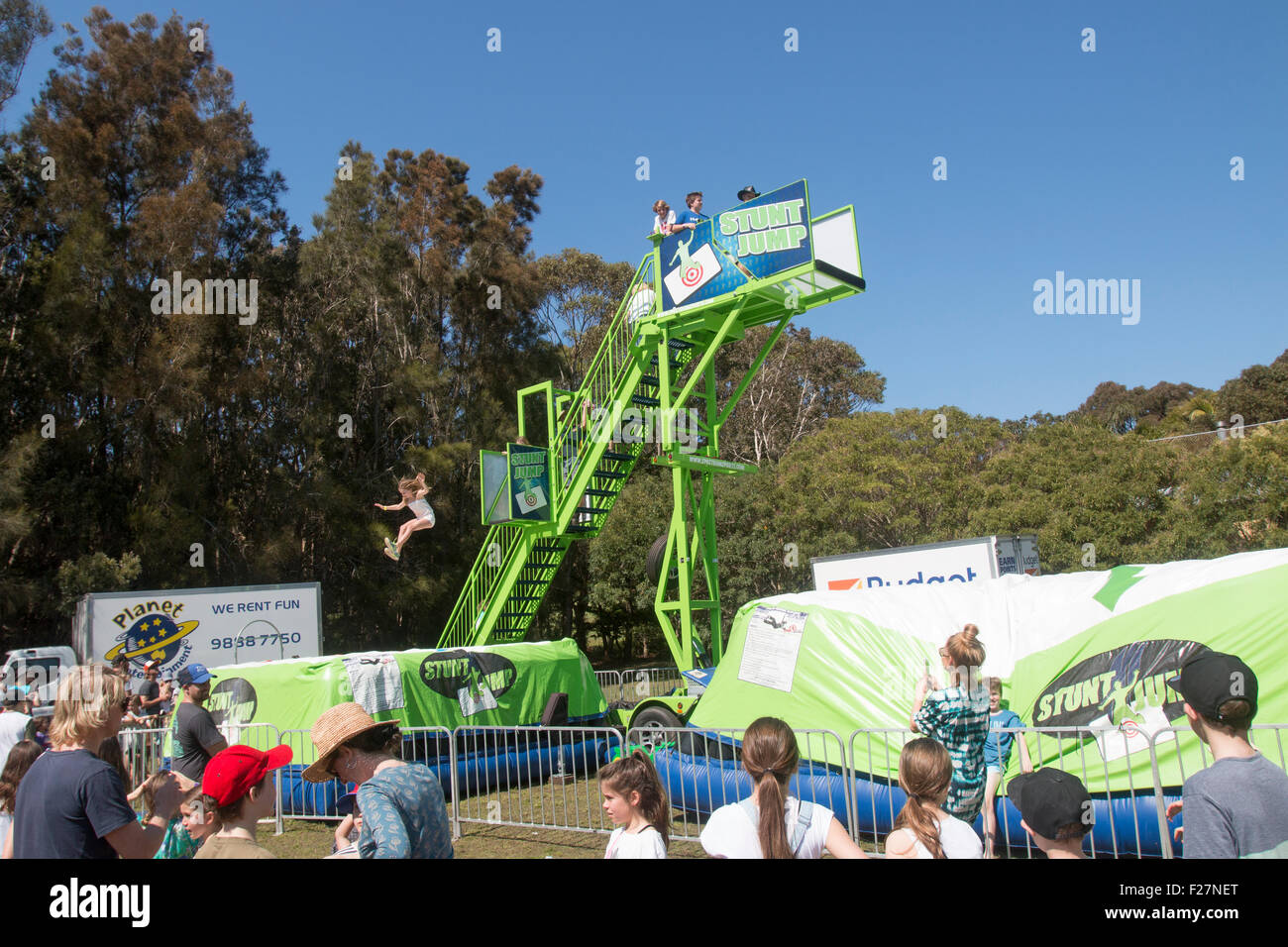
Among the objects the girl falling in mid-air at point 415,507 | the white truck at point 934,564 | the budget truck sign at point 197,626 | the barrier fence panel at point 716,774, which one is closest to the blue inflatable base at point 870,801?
the barrier fence panel at point 716,774

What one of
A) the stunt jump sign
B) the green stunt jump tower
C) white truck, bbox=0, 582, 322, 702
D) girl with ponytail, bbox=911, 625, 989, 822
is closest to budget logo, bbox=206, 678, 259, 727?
the green stunt jump tower

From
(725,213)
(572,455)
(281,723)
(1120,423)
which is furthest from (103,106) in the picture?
(1120,423)

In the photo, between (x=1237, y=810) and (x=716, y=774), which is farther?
(x=716, y=774)

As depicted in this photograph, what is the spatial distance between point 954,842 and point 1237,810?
0.96 metres

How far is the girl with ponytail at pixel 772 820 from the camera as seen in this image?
10.3 feet

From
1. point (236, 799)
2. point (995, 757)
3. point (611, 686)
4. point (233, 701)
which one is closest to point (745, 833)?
point (236, 799)

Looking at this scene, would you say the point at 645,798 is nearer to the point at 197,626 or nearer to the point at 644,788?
the point at 644,788

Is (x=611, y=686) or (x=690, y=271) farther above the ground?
(x=690, y=271)

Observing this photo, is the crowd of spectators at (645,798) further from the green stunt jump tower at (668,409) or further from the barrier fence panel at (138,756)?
the green stunt jump tower at (668,409)

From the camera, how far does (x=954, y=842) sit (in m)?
3.23

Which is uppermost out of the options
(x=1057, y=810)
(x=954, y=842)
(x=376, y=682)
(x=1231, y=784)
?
(x=1231, y=784)
